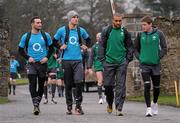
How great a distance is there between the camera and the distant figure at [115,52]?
43.8 feet

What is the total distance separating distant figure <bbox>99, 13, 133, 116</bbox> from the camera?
13336 millimetres

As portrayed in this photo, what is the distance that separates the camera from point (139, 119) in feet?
39.8

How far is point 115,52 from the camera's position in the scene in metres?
13.4

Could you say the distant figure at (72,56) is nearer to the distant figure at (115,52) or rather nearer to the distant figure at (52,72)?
the distant figure at (115,52)

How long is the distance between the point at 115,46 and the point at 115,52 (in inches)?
5.0

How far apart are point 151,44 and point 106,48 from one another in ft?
3.21

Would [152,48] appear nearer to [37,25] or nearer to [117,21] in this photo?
[117,21]

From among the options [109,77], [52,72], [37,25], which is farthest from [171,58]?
[37,25]

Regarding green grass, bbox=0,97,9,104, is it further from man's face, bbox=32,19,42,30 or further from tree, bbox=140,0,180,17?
tree, bbox=140,0,180,17

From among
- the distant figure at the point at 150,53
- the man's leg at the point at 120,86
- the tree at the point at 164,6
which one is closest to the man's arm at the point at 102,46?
the man's leg at the point at 120,86

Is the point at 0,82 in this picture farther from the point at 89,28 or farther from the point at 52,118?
the point at 89,28

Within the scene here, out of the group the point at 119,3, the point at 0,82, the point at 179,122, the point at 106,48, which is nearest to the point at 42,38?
the point at 106,48

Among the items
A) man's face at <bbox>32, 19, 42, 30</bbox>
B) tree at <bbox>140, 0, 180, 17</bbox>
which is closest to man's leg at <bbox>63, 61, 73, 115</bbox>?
man's face at <bbox>32, 19, 42, 30</bbox>

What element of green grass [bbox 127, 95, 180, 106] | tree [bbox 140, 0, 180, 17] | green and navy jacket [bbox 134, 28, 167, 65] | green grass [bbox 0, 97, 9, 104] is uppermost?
tree [bbox 140, 0, 180, 17]
